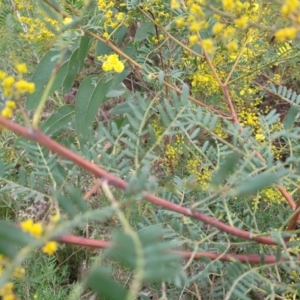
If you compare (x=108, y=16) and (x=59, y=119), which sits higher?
(x=108, y=16)

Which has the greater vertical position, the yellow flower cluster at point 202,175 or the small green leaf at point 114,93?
the small green leaf at point 114,93

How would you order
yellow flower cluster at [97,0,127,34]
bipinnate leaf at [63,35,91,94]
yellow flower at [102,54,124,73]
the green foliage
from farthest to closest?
bipinnate leaf at [63,35,91,94] < yellow flower cluster at [97,0,127,34] < yellow flower at [102,54,124,73] < the green foliage

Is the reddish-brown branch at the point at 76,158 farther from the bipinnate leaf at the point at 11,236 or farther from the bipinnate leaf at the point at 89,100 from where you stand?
the bipinnate leaf at the point at 89,100

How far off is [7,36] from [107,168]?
143cm

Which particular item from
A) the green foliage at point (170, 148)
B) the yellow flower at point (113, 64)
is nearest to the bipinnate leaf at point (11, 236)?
the green foliage at point (170, 148)

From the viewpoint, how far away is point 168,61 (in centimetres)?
123

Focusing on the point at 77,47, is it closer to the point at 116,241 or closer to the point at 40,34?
the point at 40,34

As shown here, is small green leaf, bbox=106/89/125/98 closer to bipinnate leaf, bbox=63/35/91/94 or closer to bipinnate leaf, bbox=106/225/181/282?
bipinnate leaf, bbox=63/35/91/94

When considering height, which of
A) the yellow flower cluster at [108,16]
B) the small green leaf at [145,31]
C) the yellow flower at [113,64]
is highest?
the yellow flower cluster at [108,16]

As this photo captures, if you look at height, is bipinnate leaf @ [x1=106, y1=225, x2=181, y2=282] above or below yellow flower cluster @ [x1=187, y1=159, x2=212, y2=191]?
above

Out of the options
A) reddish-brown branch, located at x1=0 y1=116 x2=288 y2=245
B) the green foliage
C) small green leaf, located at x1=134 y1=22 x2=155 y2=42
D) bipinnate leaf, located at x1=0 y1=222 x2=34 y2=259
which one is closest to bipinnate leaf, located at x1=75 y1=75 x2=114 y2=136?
the green foliage

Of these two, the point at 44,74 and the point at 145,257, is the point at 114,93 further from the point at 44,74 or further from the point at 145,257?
the point at 145,257

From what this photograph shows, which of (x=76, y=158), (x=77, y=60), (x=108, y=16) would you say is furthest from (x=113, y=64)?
(x=76, y=158)

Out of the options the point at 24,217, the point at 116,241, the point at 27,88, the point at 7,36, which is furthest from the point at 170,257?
the point at 7,36
